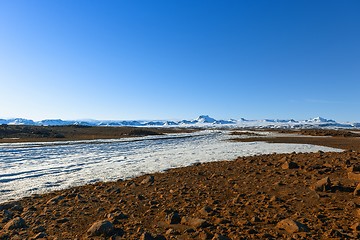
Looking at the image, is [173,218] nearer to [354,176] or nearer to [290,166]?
[354,176]

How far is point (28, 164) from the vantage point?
67.6 ft

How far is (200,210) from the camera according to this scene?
8.52m

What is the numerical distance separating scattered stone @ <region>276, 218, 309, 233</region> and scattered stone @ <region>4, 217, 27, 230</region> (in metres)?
6.42

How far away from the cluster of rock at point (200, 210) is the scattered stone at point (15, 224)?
23mm

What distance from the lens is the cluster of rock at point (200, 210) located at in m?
7.09

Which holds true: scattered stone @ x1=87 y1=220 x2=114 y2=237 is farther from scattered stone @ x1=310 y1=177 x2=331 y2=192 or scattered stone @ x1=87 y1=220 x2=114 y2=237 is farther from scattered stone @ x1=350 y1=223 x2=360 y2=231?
scattered stone @ x1=310 y1=177 x2=331 y2=192

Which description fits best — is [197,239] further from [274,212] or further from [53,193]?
[53,193]

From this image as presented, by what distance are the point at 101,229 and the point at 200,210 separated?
2.75 metres

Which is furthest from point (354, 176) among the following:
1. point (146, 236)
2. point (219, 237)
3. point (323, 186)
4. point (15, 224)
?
point (15, 224)

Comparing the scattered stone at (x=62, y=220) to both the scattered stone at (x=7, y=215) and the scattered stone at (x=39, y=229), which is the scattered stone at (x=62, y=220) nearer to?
the scattered stone at (x=39, y=229)

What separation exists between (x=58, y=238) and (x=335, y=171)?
11319 millimetres

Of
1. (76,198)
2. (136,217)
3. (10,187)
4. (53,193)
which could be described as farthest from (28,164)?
(136,217)

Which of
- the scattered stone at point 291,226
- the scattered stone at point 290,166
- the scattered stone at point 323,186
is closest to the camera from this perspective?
the scattered stone at point 291,226

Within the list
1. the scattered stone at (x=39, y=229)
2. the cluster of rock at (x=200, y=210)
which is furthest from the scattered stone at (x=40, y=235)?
the scattered stone at (x=39, y=229)
